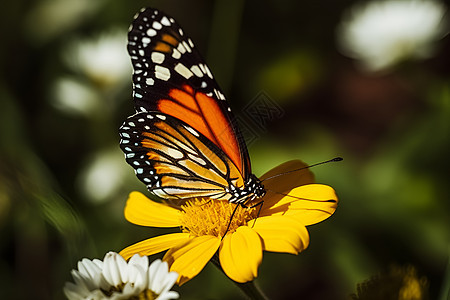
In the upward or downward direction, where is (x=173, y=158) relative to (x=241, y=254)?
upward

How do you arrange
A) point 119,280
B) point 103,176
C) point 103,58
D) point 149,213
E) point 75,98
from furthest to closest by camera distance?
point 103,58 < point 75,98 < point 103,176 < point 149,213 < point 119,280

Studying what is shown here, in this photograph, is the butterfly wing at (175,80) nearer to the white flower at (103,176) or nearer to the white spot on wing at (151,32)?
the white spot on wing at (151,32)

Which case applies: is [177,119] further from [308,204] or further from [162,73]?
[308,204]

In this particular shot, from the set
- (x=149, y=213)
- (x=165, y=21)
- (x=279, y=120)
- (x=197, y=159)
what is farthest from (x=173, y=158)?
(x=279, y=120)

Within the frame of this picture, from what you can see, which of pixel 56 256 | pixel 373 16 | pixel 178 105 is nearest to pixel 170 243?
pixel 178 105

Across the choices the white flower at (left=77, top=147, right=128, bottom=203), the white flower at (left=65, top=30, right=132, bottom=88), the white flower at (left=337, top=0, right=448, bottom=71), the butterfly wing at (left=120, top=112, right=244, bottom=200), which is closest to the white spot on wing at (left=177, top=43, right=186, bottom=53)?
the butterfly wing at (left=120, top=112, right=244, bottom=200)

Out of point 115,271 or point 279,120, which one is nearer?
point 115,271

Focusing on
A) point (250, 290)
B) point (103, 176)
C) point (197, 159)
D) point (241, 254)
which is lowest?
point (103, 176)

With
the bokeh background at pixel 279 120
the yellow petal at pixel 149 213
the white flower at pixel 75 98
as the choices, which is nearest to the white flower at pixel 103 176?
the bokeh background at pixel 279 120
